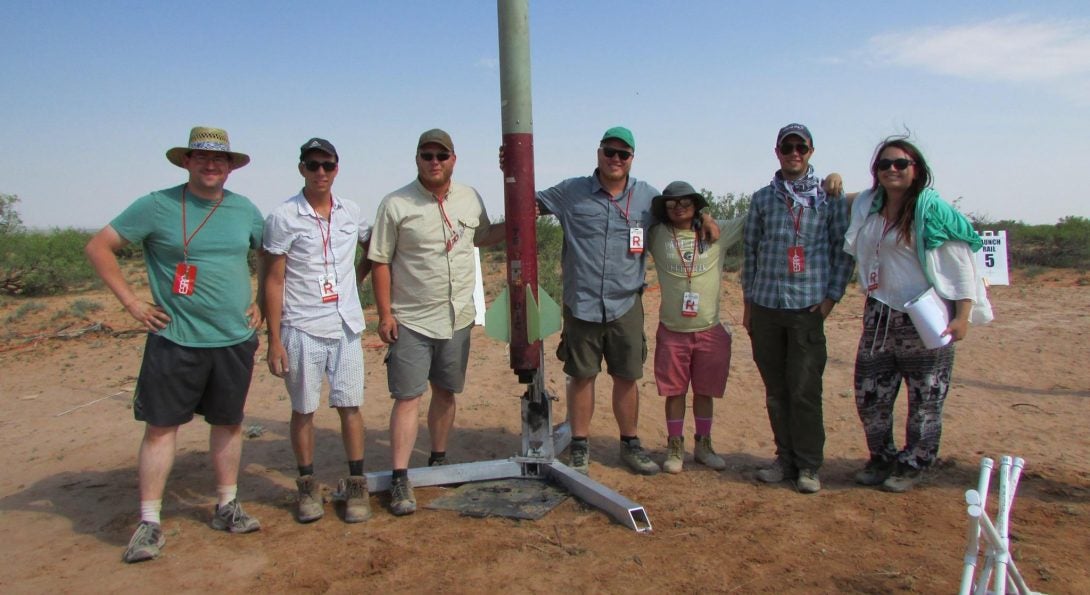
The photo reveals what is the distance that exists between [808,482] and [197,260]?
3.57 metres

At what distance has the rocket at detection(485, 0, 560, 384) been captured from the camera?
4.53 m

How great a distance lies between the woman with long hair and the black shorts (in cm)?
339

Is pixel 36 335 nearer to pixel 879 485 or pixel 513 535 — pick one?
pixel 513 535

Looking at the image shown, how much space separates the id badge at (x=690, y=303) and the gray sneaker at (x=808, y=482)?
3.76 feet


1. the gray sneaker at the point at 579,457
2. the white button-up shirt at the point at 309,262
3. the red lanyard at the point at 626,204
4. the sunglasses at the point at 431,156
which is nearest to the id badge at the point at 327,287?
the white button-up shirt at the point at 309,262

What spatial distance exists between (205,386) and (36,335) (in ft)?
28.0

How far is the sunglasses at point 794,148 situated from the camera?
4.36 metres

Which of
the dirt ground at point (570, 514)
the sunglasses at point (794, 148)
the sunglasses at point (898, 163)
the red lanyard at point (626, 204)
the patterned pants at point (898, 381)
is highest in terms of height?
the sunglasses at point (794, 148)

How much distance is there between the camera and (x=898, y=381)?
4.42 meters

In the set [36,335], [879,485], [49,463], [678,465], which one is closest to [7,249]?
[36,335]

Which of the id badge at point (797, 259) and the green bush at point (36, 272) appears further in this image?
the green bush at point (36, 272)

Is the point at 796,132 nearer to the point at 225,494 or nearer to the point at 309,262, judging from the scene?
the point at 309,262

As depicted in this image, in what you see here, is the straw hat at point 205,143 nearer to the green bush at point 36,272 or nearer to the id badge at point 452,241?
the id badge at point 452,241

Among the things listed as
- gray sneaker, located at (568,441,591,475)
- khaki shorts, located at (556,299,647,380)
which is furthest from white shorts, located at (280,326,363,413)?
gray sneaker, located at (568,441,591,475)
